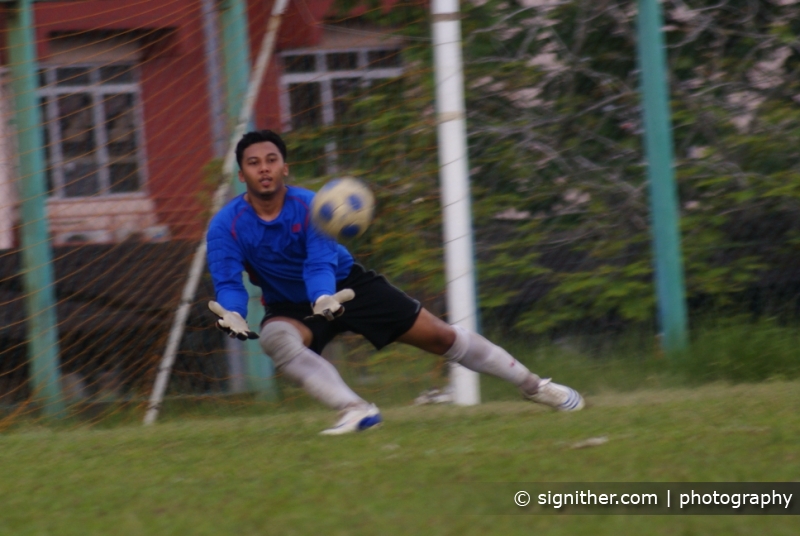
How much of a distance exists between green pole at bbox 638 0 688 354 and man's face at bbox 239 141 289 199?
3.04m

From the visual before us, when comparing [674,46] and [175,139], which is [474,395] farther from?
[674,46]

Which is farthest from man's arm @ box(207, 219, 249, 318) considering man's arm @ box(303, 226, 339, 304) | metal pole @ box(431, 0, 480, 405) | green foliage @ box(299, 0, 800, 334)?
green foliage @ box(299, 0, 800, 334)

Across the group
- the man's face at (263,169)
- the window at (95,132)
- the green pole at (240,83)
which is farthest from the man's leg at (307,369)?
the window at (95,132)

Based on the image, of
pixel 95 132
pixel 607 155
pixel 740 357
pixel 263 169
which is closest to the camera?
pixel 263 169

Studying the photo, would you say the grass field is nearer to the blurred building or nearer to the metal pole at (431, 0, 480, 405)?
the metal pole at (431, 0, 480, 405)

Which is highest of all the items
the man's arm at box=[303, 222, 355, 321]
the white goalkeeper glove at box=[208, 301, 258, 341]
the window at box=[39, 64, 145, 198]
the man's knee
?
the window at box=[39, 64, 145, 198]

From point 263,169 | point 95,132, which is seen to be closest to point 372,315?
point 263,169

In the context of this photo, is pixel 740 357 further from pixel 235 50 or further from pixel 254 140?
pixel 235 50

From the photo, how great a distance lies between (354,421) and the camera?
442cm

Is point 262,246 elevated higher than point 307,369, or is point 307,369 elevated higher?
point 262,246

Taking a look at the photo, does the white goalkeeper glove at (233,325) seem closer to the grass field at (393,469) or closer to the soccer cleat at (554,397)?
the grass field at (393,469)

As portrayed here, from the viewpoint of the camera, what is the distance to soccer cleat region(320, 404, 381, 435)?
174 inches

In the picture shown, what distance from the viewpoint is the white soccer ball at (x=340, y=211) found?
4.45 meters

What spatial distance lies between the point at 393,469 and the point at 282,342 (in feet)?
3.57
